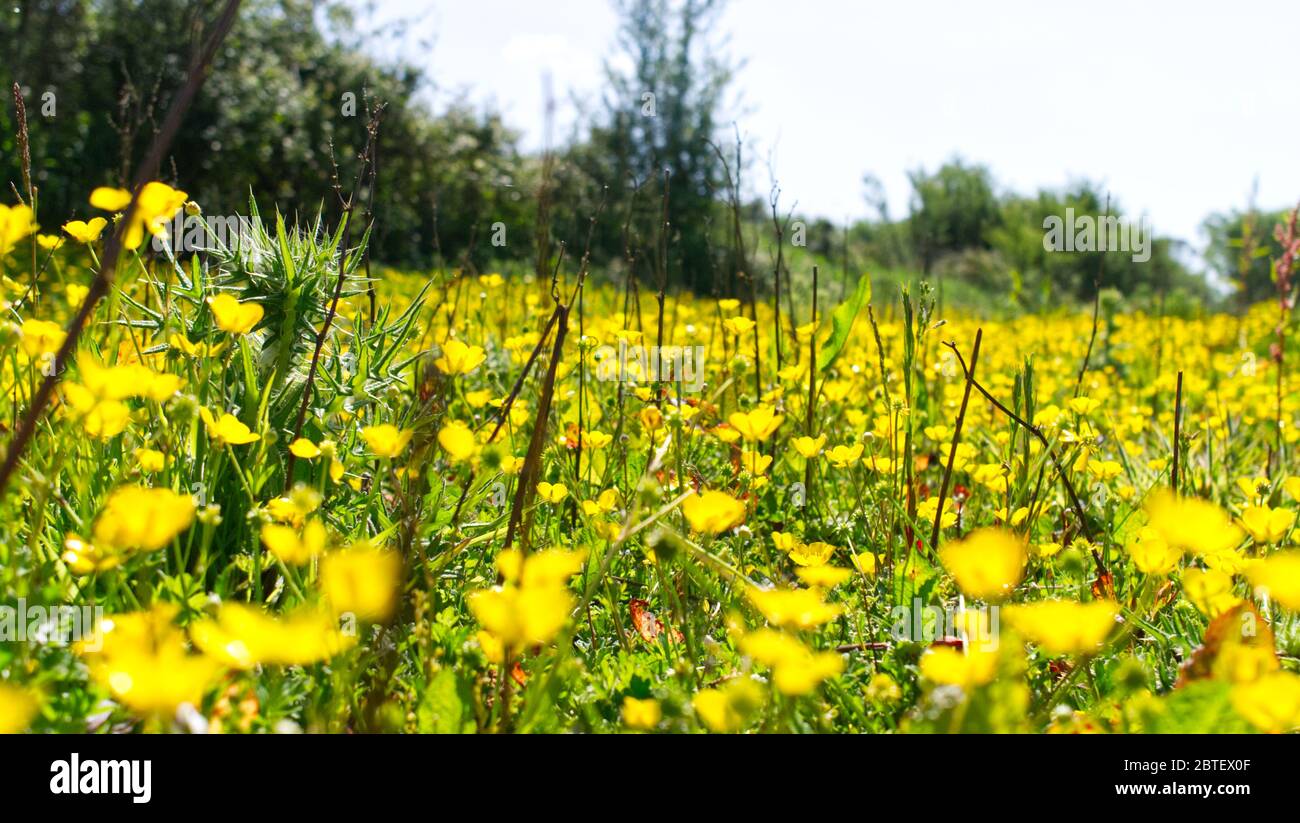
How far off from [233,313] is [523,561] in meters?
0.62

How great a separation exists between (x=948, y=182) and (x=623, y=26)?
67.9ft

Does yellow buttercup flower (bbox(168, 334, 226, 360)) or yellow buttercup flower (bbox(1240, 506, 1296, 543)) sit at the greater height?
yellow buttercup flower (bbox(168, 334, 226, 360))

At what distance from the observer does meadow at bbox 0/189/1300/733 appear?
947 mm

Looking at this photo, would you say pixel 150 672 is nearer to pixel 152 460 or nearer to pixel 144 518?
pixel 144 518

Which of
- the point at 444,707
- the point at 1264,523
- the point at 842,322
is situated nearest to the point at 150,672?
the point at 444,707

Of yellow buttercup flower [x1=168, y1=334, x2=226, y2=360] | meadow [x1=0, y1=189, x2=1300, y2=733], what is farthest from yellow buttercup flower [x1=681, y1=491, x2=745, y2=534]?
yellow buttercup flower [x1=168, y1=334, x2=226, y2=360]

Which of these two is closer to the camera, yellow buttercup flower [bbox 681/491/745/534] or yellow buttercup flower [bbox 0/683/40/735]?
yellow buttercup flower [bbox 0/683/40/735]

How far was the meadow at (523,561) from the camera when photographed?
95cm

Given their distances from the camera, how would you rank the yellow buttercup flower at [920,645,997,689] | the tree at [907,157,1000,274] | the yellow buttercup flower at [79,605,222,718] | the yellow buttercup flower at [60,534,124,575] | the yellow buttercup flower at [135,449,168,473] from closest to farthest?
the yellow buttercup flower at [79,605,222,718] → the yellow buttercup flower at [920,645,997,689] → the yellow buttercup flower at [60,534,124,575] → the yellow buttercup flower at [135,449,168,473] → the tree at [907,157,1000,274]

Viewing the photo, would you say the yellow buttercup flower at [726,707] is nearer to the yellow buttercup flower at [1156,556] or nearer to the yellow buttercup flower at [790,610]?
the yellow buttercup flower at [790,610]

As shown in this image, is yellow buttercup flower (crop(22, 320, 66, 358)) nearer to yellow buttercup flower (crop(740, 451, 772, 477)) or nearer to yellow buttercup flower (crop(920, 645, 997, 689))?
yellow buttercup flower (crop(740, 451, 772, 477))

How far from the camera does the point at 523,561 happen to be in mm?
1154

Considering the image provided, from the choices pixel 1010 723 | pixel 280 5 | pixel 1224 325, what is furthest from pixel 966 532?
pixel 280 5

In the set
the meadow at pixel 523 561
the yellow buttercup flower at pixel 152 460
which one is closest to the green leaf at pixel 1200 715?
the meadow at pixel 523 561
